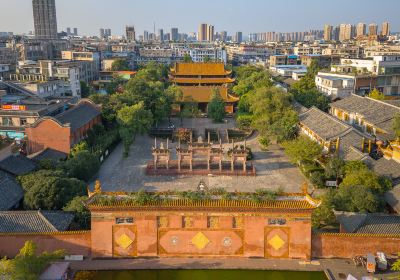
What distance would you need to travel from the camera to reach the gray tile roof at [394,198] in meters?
21.3

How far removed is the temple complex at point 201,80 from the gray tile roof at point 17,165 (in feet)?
93.4

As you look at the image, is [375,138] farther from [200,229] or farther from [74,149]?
[74,149]

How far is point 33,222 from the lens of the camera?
17.9 meters

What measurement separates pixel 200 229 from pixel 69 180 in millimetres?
8883

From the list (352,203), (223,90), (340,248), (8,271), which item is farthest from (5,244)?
(223,90)

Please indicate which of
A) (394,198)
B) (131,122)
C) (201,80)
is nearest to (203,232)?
(394,198)

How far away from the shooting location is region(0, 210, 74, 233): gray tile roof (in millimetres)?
A: 17500

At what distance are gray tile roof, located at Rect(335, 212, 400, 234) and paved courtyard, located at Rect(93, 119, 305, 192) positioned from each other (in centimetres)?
837

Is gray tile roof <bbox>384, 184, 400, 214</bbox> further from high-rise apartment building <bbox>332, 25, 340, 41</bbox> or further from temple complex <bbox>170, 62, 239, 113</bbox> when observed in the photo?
high-rise apartment building <bbox>332, 25, 340, 41</bbox>

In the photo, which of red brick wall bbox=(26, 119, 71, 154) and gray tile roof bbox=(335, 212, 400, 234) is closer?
gray tile roof bbox=(335, 212, 400, 234)

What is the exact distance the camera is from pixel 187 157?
31391 millimetres

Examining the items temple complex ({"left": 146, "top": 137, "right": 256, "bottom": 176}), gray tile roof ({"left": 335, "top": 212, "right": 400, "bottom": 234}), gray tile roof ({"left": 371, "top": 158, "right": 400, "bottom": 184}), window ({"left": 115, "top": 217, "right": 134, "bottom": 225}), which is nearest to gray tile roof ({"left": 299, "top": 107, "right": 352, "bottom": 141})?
gray tile roof ({"left": 371, "top": 158, "right": 400, "bottom": 184})

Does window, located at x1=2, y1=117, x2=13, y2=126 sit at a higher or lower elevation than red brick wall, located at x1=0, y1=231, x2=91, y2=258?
higher

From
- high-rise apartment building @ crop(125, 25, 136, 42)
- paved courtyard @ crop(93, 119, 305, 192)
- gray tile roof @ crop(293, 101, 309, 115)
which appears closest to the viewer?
paved courtyard @ crop(93, 119, 305, 192)
